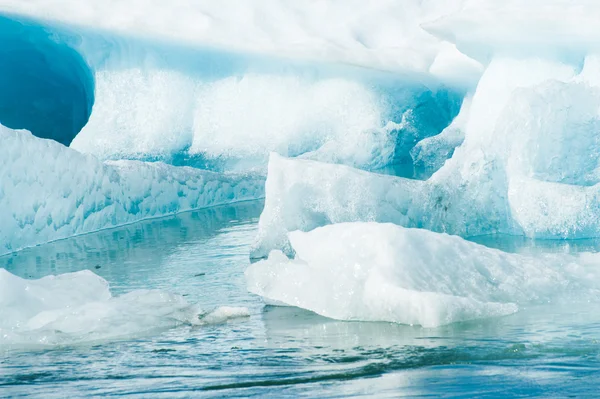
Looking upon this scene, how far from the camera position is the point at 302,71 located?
1405cm

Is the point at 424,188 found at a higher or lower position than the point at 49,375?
higher

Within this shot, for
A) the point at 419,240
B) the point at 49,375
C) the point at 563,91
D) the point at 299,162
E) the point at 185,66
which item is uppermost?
the point at 185,66

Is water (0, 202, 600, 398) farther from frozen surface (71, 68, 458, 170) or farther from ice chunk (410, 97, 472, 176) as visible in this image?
ice chunk (410, 97, 472, 176)

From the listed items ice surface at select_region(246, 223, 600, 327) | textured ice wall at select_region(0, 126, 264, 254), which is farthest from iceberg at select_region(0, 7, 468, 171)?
ice surface at select_region(246, 223, 600, 327)

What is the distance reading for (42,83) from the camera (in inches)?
609

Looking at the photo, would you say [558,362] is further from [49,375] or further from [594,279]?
[49,375]

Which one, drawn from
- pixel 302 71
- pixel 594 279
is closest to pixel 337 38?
pixel 302 71

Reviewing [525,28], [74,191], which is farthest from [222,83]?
[525,28]

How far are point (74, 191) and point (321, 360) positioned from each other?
602cm

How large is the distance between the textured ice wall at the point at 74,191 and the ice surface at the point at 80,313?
3.52m

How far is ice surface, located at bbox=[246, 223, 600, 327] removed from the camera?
4559 mm

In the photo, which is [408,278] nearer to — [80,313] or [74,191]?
[80,313]

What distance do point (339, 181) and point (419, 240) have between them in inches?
85.9

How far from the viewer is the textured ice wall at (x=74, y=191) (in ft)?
28.4
